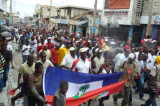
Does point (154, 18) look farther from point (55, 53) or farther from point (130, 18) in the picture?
point (55, 53)

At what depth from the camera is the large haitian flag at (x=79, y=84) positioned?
4.09 meters

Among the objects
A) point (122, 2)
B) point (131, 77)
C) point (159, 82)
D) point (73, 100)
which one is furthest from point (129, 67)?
point (122, 2)

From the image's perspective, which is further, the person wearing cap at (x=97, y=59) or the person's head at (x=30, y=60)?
the person wearing cap at (x=97, y=59)

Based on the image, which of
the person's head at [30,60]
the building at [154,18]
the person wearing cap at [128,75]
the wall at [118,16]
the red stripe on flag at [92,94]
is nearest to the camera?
the red stripe on flag at [92,94]

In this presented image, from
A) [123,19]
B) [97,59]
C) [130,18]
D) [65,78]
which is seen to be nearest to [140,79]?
[97,59]

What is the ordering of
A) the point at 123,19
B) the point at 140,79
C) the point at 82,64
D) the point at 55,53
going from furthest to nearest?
the point at 123,19, the point at 55,53, the point at 140,79, the point at 82,64

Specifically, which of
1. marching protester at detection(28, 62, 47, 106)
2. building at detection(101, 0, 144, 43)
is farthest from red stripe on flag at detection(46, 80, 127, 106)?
building at detection(101, 0, 144, 43)

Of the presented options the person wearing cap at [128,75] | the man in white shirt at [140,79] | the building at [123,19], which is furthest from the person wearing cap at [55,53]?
the building at [123,19]

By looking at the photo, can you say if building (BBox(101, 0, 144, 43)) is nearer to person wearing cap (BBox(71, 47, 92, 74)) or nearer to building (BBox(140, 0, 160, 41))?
building (BBox(140, 0, 160, 41))

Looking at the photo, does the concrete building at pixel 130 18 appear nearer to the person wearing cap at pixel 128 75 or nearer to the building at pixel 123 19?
the building at pixel 123 19

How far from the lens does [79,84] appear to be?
457 cm

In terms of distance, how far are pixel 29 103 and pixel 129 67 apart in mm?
2801

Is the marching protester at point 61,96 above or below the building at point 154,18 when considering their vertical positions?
below

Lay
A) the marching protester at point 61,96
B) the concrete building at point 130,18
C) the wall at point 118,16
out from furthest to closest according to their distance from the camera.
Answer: the wall at point 118,16, the concrete building at point 130,18, the marching protester at point 61,96
